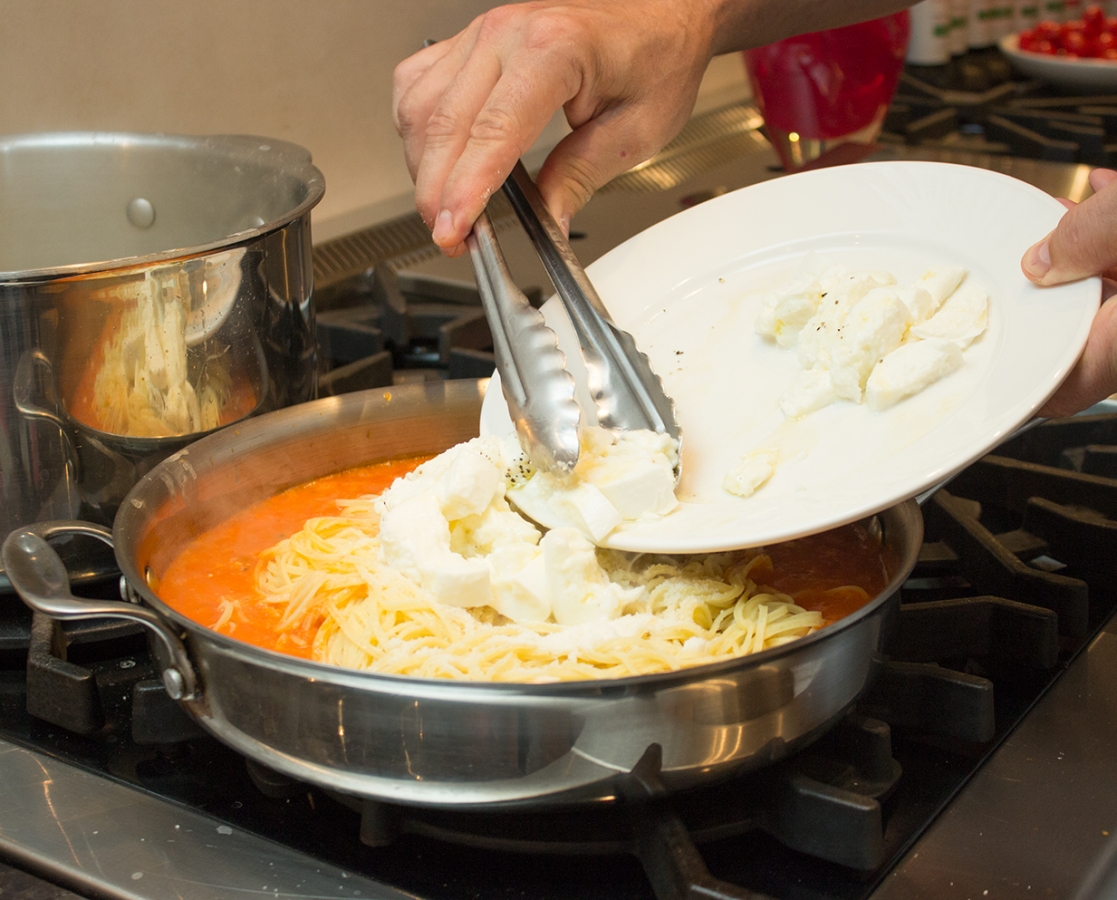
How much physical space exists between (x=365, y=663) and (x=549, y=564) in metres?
0.17

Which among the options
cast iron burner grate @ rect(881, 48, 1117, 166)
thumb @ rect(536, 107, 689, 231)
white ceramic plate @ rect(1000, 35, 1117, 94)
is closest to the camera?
thumb @ rect(536, 107, 689, 231)

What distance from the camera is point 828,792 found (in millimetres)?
776

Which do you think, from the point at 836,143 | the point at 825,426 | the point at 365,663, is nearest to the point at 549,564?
the point at 365,663

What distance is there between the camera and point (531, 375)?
0.95 m

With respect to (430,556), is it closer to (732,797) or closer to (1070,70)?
(732,797)

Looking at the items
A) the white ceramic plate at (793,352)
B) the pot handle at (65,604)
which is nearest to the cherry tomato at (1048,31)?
the white ceramic plate at (793,352)

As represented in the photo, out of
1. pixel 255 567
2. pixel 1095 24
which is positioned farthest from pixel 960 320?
pixel 1095 24

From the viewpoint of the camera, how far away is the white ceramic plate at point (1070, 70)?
2730 mm

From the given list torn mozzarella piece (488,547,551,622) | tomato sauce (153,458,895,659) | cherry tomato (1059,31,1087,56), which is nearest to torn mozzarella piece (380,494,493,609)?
torn mozzarella piece (488,547,551,622)

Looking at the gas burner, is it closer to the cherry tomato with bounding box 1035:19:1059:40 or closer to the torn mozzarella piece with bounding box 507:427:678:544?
the torn mozzarella piece with bounding box 507:427:678:544

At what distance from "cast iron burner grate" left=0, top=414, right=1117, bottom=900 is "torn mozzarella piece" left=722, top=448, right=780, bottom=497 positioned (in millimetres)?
185

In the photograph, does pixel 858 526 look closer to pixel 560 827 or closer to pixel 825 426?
pixel 825 426

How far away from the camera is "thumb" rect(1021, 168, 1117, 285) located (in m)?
0.87

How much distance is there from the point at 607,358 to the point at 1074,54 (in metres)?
2.38
